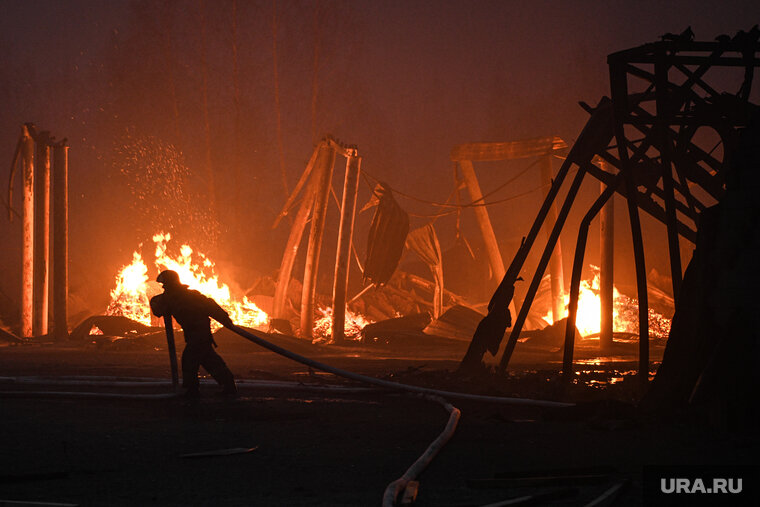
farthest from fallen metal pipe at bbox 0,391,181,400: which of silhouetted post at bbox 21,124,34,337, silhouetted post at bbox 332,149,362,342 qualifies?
silhouetted post at bbox 21,124,34,337

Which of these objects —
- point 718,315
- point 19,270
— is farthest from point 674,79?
point 718,315

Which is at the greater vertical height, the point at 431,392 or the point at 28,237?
the point at 28,237

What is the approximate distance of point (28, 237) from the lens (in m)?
20.1

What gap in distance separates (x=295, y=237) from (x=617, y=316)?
10149 mm

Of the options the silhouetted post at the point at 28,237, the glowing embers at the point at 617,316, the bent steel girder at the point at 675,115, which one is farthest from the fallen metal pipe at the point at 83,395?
the glowing embers at the point at 617,316

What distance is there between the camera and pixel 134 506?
4.70 m

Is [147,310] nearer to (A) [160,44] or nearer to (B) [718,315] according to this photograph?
(A) [160,44]

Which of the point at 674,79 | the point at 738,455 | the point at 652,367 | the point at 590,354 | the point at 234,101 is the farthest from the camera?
the point at 234,101

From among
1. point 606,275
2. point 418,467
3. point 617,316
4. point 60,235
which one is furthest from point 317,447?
point 617,316

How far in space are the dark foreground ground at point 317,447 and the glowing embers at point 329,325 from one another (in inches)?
482

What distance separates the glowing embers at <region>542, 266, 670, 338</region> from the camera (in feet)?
79.1

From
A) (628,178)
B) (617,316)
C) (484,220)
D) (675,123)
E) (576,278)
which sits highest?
(484,220)

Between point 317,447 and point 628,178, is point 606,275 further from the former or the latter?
point 317,447

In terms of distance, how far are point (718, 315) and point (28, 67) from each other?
118 feet
